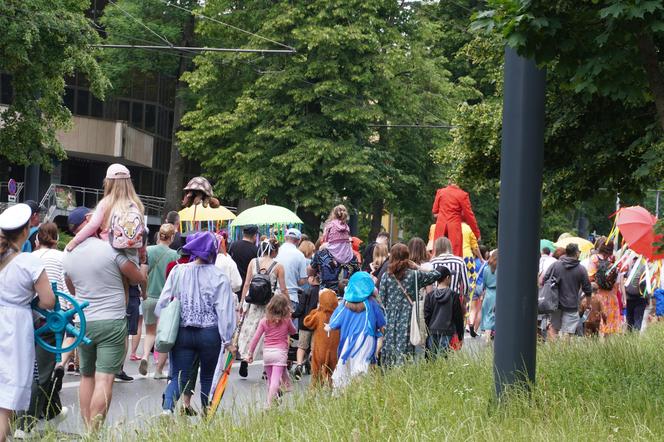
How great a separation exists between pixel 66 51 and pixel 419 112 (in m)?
15.8

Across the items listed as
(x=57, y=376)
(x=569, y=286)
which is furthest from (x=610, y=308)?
(x=57, y=376)

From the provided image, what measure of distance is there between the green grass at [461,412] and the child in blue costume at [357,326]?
1.36 m

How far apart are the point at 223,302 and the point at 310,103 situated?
29358 millimetres

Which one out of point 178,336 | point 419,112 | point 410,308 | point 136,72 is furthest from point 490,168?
point 136,72

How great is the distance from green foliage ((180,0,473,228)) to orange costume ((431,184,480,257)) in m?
19.6

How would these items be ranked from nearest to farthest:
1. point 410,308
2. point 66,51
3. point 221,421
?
1. point 221,421
2. point 410,308
3. point 66,51

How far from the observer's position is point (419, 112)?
1614 inches

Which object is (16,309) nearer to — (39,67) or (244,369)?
(244,369)

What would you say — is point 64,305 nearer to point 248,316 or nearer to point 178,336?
point 248,316

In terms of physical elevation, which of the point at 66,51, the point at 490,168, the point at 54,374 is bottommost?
the point at 54,374

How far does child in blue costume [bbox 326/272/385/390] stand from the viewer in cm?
1198

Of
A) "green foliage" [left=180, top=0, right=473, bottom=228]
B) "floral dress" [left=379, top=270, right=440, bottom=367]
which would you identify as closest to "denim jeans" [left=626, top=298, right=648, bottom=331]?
"floral dress" [left=379, top=270, right=440, bottom=367]

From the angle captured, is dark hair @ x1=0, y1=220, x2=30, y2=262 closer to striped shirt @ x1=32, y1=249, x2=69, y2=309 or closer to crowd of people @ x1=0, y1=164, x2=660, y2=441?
crowd of people @ x1=0, y1=164, x2=660, y2=441

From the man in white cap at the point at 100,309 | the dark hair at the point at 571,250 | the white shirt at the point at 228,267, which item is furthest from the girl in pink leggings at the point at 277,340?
the dark hair at the point at 571,250
